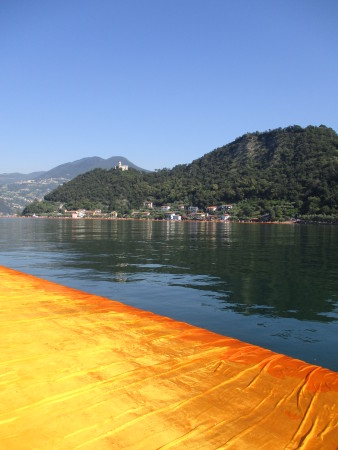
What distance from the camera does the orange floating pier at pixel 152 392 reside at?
3.22 m

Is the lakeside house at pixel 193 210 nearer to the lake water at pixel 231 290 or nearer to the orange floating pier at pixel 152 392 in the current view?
the lake water at pixel 231 290

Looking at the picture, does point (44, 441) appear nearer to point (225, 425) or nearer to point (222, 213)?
point (225, 425)

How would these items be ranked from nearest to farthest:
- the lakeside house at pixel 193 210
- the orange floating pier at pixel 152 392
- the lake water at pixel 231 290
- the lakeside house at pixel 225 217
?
1. the orange floating pier at pixel 152 392
2. the lake water at pixel 231 290
3. the lakeside house at pixel 225 217
4. the lakeside house at pixel 193 210

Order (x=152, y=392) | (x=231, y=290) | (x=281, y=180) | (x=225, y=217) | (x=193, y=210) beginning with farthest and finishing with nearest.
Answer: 1. (x=193, y=210)
2. (x=281, y=180)
3. (x=225, y=217)
4. (x=231, y=290)
5. (x=152, y=392)

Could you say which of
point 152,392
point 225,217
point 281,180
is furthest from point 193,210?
point 152,392

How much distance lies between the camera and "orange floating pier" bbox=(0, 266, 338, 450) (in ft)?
10.6

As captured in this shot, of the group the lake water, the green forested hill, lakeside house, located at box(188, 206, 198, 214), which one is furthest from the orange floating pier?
lakeside house, located at box(188, 206, 198, 214)

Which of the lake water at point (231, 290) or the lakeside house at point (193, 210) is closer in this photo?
the lake water at point (231, 290)

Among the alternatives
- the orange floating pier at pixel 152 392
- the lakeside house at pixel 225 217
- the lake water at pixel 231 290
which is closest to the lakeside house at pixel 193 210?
the lakeside house at pixel 225 217

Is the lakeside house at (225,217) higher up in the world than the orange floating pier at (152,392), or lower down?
higher up

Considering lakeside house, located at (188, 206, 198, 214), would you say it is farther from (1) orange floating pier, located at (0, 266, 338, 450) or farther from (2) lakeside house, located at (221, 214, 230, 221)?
(1) orange floating pier, located at (0, 266, 338, 450)

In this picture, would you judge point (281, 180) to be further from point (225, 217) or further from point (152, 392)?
point (152, 392)

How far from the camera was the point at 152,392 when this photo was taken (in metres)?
4.03

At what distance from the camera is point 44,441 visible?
10.2 feet
